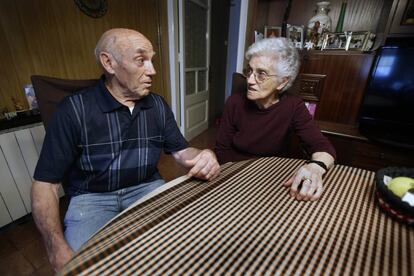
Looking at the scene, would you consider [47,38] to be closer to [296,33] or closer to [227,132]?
[227,132]

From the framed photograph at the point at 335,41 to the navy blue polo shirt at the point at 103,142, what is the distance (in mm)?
1626

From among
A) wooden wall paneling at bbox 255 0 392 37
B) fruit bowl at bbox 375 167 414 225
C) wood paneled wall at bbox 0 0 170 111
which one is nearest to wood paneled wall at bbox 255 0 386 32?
wooden wall paneling at bbox 255 0 392 37

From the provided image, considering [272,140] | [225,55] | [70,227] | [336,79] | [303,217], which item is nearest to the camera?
[303,217]

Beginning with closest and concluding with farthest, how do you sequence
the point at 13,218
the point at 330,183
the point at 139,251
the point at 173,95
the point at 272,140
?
the point at 139,251 < the point at 330,183 < the point at 272,140 < the point at 13,218 < the point at 173,95

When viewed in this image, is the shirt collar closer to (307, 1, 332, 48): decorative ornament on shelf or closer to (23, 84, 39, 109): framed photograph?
(23, 84, 39, 109): framed photograph

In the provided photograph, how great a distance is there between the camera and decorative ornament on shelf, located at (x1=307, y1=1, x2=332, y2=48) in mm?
1783

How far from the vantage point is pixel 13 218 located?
4.99 ft

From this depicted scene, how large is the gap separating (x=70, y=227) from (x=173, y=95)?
7.39 ft

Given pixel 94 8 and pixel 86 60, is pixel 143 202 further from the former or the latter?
pixel 94 8

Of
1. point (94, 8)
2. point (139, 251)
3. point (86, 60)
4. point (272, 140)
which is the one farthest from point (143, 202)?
point (94, 8)

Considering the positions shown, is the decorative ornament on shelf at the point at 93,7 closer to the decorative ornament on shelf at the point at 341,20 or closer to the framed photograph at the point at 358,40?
the decorative ornament on shelf at the point at 341,20

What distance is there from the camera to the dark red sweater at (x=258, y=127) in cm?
120

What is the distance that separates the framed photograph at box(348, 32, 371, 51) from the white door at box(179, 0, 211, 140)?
5.94ft

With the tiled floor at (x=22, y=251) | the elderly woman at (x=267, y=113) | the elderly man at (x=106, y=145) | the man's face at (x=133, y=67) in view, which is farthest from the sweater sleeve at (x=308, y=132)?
the tiled floor at (x=22, y=251)
